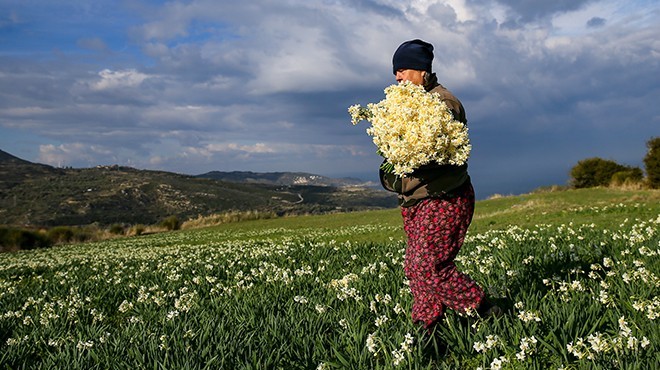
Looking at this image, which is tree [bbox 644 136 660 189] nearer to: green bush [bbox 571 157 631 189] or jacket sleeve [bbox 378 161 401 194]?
green bush [bbox 571 157 631 189]

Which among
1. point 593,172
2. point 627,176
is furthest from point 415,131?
point 593,172

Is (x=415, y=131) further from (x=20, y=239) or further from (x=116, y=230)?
(x=116, y=230)

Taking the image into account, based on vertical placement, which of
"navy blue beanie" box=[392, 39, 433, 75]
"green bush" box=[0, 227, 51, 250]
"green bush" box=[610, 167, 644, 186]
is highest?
A: "green bush" box=[610, 167, 644, 186]

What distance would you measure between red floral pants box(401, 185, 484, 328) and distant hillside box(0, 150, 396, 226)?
7454cm

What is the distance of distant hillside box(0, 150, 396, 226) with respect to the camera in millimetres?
95250

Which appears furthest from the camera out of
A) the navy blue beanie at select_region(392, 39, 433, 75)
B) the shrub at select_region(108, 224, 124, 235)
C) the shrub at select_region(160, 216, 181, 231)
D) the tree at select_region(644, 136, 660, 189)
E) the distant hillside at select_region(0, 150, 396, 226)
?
the distant hillside at select_region(0, 150, 396, 226)

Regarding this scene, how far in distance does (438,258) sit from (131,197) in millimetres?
117024

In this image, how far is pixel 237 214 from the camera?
53.6 m

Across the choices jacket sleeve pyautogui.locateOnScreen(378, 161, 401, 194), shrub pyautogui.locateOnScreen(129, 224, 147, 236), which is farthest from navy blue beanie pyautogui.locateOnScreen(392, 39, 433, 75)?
shrub pyautogui.locateOnScreen(129, 224, 147, 236)

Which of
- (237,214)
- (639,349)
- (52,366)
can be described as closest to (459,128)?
(639,349)

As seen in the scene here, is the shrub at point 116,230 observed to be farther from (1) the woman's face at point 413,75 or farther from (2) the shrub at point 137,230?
(1) the woman's face at point 413,75

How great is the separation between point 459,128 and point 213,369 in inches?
112

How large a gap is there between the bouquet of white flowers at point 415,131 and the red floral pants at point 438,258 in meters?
0.64

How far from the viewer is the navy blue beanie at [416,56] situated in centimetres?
465
